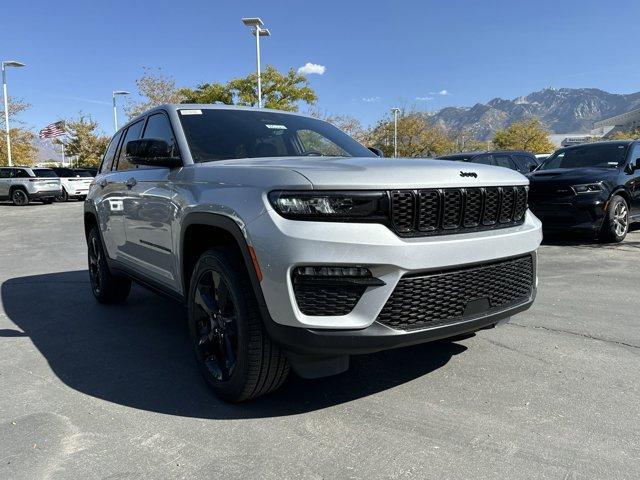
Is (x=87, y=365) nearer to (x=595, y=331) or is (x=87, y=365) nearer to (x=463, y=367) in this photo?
(x=463, y=367)

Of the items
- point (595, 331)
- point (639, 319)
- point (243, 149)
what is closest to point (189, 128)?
point (243, 149)

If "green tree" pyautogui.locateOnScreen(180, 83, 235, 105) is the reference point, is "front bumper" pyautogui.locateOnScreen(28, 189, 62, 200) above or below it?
below

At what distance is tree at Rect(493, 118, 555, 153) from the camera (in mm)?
44781

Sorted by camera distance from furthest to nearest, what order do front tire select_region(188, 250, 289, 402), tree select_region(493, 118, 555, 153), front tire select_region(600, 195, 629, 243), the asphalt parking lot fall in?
tree select_region(493, 118, 555, 153) < front tire select_region(600, 195, 629, 243) < front tire select_region(188, 250, 289, 402) < the asphalt parking lot

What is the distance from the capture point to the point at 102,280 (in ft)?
17.6

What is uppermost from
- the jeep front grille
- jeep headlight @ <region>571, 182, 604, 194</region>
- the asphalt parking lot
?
the jeep front grille

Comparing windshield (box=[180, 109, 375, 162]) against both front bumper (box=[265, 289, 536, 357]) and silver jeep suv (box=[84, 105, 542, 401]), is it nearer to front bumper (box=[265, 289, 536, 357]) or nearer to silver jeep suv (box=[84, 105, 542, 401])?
silver jeep suv (box=[84, 105, 542, 401])

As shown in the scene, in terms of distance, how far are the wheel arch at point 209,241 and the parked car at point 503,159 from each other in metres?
9.08

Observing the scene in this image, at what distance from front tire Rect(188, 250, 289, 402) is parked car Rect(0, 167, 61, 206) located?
2358 centimetres

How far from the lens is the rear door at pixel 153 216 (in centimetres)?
361

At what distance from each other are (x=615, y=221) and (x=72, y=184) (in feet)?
77.3

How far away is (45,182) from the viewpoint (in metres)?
23.8

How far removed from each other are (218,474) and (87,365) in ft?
6.04

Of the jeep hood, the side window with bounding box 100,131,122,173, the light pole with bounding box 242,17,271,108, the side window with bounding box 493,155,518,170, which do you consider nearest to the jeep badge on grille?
the jeep hood
